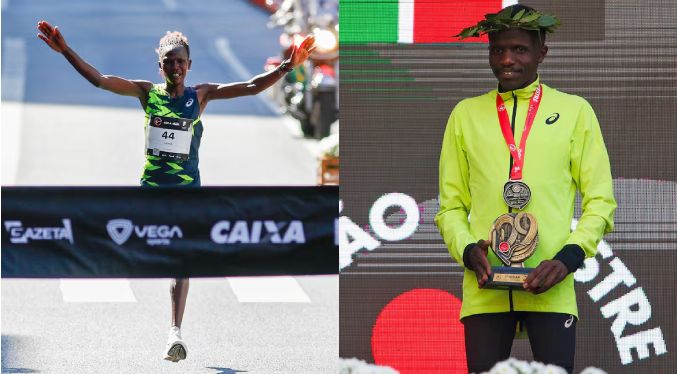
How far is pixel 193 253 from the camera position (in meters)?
8.29

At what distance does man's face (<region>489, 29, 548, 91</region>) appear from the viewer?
6078mm

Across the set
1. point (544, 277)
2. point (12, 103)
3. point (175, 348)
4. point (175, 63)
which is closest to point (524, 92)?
point (544, 277)

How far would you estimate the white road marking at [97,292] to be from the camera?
12758mm

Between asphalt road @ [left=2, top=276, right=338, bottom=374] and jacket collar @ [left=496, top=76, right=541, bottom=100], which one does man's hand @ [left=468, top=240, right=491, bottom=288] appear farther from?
asphalt road @ [left=2, top=276, right=338, bottom=374]

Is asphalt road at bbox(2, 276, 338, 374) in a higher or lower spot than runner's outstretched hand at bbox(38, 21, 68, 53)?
lower

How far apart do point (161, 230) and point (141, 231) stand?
10 centimetres

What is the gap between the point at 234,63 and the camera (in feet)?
117

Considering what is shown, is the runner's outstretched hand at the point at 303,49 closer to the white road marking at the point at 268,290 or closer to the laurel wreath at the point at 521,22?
the laurel wreath at the point at 521,22

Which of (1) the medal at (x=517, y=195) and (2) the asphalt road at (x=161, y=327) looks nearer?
(1) the medal at (x=517, y=195)

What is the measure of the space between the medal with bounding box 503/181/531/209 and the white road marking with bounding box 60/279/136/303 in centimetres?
715

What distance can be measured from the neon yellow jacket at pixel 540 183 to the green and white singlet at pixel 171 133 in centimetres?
311

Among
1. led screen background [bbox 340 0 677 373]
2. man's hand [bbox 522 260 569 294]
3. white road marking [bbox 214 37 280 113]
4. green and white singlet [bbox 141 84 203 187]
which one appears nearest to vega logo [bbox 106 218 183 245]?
green and white singlet [bbox 141 84 203 187]

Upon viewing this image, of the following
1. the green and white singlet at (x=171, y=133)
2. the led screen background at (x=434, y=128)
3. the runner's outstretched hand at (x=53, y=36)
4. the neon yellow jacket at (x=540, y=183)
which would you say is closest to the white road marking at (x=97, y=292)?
the green and white singlet at (x=171, y=133)

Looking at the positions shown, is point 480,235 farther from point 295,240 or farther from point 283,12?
point 283,12
